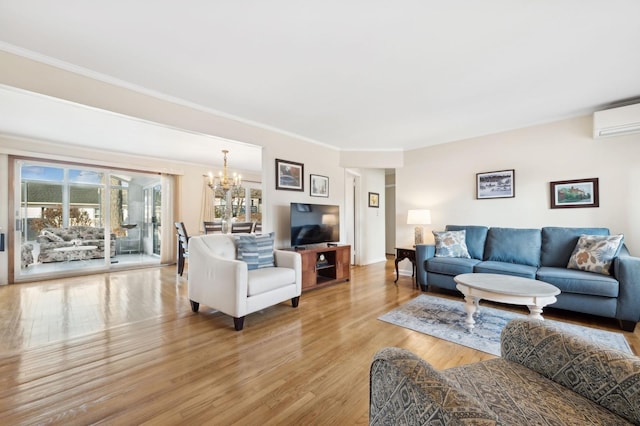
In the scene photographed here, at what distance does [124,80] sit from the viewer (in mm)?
2623

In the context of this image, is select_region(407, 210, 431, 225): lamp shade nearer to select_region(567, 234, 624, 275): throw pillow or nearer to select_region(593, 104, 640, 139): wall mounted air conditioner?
select_region(567, 234, 624, 275): throw pillow

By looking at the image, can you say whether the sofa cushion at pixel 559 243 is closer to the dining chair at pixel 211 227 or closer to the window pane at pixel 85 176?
the dining chair at pixel 211 227

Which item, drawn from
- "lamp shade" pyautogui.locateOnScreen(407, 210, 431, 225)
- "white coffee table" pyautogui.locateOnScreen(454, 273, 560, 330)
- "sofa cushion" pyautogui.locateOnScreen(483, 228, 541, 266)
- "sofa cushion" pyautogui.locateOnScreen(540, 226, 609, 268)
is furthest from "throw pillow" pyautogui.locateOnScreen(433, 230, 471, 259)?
"white coffee table" pyautogui.locateOnScreen(454, 273, 560, 330)

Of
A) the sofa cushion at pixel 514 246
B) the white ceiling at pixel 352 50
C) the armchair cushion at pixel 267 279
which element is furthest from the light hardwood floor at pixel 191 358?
the white ceiling at pixel 352 50

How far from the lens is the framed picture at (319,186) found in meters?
4.74

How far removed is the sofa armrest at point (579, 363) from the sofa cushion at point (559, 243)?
9.55 ft

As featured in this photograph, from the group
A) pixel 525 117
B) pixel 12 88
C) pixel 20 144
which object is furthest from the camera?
pixel 20 144

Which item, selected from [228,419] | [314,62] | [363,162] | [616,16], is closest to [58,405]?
[228,419]

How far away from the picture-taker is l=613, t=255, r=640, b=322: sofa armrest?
251 centimetres

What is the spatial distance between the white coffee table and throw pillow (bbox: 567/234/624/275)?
0.85 meters

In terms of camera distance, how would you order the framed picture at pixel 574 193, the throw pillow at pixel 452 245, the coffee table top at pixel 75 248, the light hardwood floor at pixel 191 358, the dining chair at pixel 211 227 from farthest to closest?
the dining chair at pixel 211 227
the coffee table top at pixel 75 248
the throw pillow at pixel 452 245
the framed picture at pixel 574 193
the light hardwood floor at pixel 191 358

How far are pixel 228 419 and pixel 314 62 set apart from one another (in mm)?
2653

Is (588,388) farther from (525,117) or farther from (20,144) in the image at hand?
(20,144)

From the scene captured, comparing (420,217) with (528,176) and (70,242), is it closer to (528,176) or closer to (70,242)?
(528,176)
